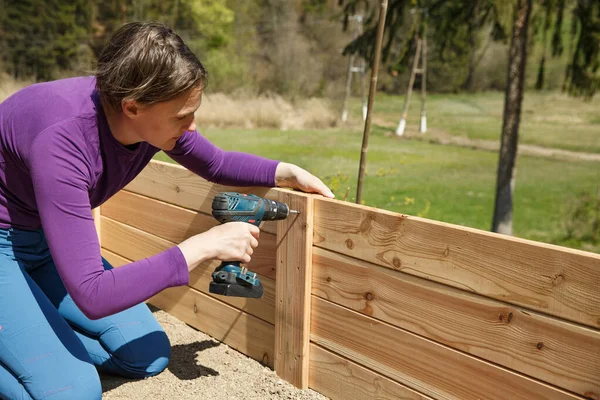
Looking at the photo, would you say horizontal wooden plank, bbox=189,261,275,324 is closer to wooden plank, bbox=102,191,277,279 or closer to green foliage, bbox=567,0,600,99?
wooden plank, bbox=102,191,277,279

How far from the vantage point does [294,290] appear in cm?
283

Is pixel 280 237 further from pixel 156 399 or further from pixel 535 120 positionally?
pixel 535 120

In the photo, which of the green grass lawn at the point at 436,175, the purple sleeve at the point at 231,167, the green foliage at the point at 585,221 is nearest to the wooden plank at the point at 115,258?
the purple sleeve at the point at 231,167

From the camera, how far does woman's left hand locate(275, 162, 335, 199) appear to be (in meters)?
2.85

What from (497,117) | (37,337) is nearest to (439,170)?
(37,337)

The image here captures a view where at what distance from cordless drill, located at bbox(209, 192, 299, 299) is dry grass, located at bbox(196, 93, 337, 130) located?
12766mm

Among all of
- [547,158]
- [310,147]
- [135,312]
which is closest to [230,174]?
[135,312]

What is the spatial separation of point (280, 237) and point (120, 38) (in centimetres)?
122

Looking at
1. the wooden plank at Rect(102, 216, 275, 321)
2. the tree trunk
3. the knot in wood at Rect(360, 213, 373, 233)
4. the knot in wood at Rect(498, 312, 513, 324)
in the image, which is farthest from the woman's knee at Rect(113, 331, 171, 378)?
the tree trunk

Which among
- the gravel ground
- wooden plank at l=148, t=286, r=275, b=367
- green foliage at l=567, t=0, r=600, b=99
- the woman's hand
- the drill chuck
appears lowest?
the gravel ground

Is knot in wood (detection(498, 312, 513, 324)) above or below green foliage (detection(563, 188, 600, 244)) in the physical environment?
above

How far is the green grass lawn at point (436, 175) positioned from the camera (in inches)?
343

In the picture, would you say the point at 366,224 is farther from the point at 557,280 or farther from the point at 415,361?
the point at 557,280

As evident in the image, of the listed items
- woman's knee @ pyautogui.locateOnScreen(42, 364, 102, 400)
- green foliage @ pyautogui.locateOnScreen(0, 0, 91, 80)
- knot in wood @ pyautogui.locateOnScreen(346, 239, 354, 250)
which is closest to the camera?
woman's knee @ pyautogui.locateOnScreen(42, 364, 102, 400)
